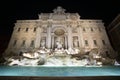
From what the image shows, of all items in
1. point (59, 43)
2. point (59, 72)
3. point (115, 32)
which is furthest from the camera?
point (115, 32)

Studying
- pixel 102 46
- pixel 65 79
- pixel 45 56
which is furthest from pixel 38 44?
pixel 65 79

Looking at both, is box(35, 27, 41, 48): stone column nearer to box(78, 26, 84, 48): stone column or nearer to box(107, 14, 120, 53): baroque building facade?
box(78, 26, 84, 48): stone column

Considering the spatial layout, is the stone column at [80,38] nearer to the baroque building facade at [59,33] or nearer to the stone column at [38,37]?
the baroque building facade at [59,33]

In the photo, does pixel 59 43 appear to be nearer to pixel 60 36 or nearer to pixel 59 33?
pixel 60 36

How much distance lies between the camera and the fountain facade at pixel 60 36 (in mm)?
28297

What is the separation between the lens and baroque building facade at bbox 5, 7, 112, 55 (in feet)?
97.7

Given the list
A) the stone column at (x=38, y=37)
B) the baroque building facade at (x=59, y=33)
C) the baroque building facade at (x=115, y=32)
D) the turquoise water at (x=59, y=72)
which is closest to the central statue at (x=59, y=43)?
Result: the baroque building facade at (x=59, y=33)

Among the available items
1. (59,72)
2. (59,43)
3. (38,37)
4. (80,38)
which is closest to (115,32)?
(80,38)

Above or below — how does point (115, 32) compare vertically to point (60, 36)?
above

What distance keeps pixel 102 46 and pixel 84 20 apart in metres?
6.78

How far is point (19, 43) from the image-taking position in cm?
2997

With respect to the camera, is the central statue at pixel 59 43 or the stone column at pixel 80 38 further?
the stone column at pixel 80 38

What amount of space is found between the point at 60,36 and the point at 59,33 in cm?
84

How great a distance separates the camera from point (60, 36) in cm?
3234
